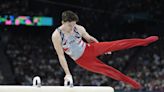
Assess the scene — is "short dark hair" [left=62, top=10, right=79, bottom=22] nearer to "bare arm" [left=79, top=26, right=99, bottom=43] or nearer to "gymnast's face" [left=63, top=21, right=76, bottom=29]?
"gymnast's face" [left=63, top=21, right=76, bottom=29]

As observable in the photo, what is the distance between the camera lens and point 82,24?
14.7 metres

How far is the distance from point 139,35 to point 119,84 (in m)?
2.07

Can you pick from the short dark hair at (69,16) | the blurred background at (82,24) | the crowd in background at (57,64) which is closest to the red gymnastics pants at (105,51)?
the short dark hair at (69,16)

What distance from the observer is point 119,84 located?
538 inches

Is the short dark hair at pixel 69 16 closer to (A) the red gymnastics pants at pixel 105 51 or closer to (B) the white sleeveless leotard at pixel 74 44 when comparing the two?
(B) the white sleeveless leotard at pixel 74 44

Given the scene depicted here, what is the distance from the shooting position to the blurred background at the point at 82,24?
46.6ft

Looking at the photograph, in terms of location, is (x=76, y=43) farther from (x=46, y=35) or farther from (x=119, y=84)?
(x=46, y=35)

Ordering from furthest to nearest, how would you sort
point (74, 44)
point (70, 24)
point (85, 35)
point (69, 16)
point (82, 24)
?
point (82, 24) → point (85, 35) → point (74, 44) → point (70, 24) → point (69, 16)

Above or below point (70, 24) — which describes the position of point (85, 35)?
below

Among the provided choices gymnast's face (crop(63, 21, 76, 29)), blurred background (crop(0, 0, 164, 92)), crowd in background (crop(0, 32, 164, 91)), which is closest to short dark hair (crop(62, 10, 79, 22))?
gymnast's face (crop(63, 21, 76, 29))

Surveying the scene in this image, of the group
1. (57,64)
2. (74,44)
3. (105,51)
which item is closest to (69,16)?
(74,44)

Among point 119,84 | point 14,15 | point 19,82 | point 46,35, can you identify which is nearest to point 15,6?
point 14,15

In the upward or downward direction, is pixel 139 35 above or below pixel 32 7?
below

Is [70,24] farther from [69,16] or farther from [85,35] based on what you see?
[85,35]
